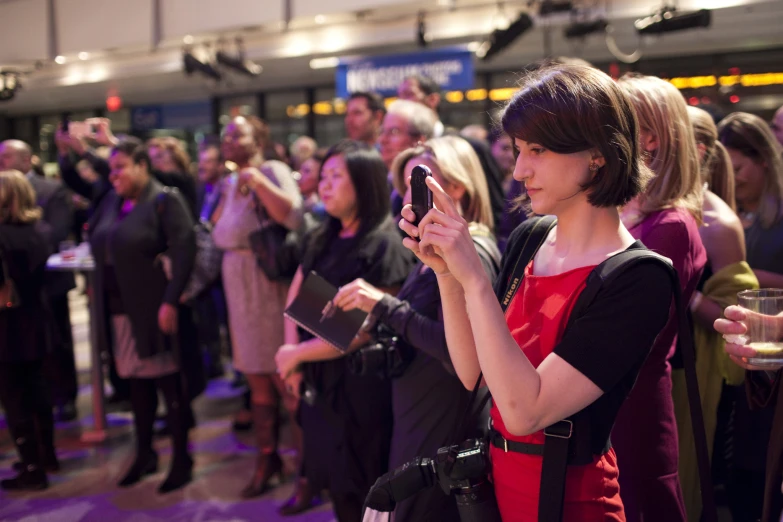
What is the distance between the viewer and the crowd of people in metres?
1.19

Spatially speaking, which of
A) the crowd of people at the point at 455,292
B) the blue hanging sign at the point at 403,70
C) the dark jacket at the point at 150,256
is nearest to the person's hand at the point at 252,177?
the crowd of people at the point at 455,292

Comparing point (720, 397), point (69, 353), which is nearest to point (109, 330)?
point (69, 353)

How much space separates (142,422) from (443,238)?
10.0ft

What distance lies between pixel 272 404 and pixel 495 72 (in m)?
8.31

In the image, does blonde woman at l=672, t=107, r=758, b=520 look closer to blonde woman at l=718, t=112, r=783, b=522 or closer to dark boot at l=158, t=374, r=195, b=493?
blonde woman at l=718, t=112, r=783, b=522

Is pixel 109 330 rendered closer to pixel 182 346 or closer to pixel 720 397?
pixel 182 346

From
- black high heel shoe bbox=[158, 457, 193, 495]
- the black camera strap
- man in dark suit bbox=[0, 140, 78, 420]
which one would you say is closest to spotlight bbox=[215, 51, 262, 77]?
man in dark suit bbox=[0, 140, 78, 420]

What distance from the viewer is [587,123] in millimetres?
1188

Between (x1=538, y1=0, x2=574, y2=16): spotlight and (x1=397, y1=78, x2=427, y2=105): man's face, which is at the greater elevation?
(x1=538, y1=0, x2=574, y2=16): spotlight

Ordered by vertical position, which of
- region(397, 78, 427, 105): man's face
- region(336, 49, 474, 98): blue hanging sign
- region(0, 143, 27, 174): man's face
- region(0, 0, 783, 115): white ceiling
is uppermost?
region(0, 0, 783, 115): white ceiling

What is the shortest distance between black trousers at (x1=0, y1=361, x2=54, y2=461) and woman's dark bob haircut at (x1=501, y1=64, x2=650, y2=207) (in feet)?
11.2

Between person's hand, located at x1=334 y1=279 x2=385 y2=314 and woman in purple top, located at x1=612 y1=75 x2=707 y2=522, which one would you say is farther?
person's hand, located at x1=334 y1=279 x2=385 y2=314

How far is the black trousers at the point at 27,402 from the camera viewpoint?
3.76 meters

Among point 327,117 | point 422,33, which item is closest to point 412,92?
point 422,33
